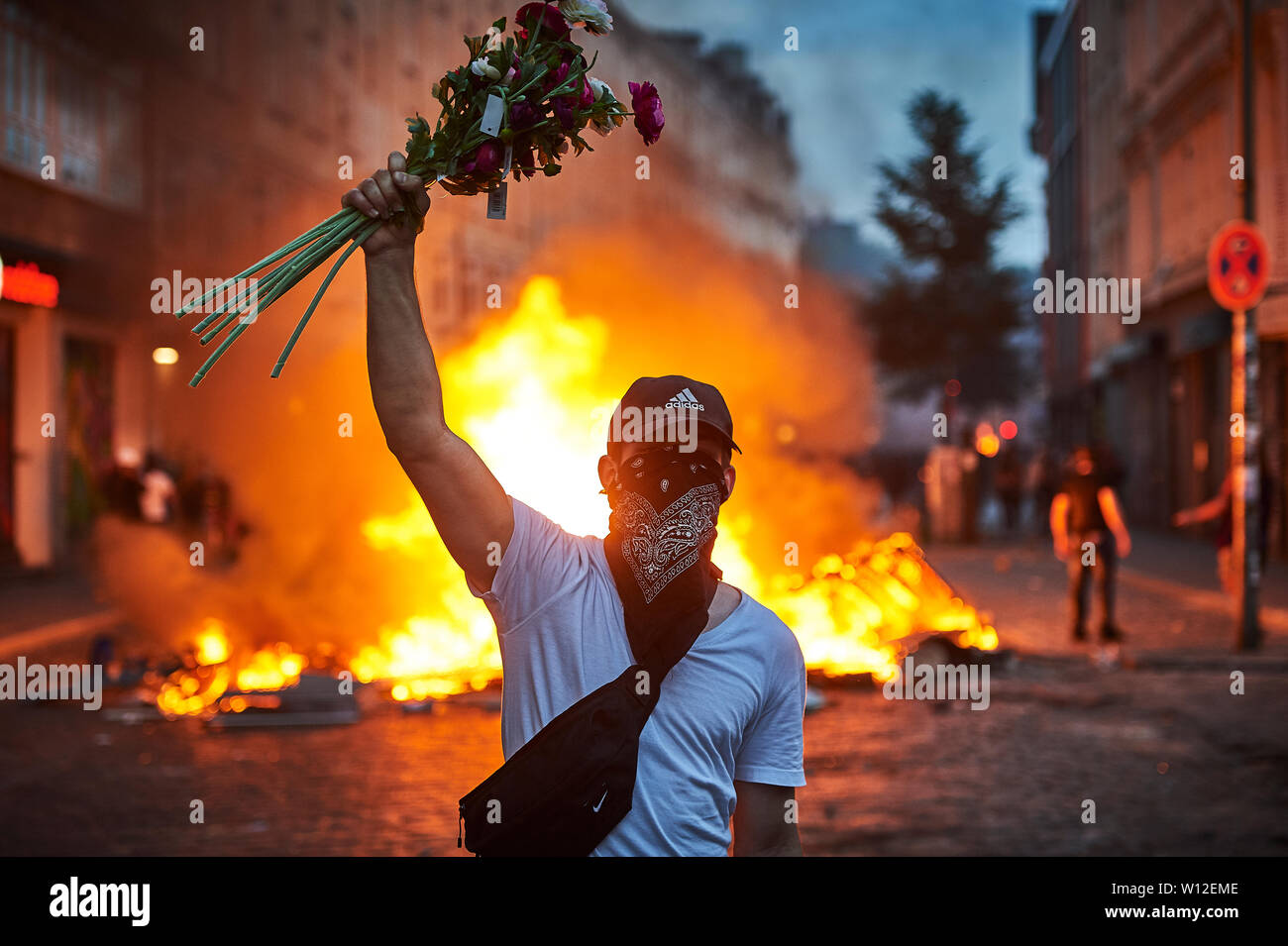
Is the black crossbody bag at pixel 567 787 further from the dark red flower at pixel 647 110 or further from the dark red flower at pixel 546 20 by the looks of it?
the dark red flower at pixel 546 20

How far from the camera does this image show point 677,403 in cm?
224

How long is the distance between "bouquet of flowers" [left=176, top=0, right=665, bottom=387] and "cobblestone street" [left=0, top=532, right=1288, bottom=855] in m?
4.13

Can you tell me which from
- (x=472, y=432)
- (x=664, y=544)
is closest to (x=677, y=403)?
(x=664, y=544)

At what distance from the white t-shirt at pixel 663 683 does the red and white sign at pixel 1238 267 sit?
10.7m

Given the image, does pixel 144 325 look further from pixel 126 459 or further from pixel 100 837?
pixel 100 837

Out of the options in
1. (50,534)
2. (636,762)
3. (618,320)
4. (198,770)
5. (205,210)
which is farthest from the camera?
(205,210)

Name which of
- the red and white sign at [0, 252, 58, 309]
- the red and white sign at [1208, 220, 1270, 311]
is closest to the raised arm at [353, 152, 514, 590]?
the red and white sign at [1208, 220, 1270, 311]

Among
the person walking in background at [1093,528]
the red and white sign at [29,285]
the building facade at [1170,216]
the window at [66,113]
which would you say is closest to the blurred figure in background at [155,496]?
the red and white sign at [29,285]

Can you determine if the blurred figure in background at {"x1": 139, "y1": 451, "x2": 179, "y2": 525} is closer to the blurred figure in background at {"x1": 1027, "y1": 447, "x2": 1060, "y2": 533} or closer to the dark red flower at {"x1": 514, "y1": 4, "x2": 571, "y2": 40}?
the dark red flower at {"x1": 514, "y1": 4, "x2": 571, "y2": 40}

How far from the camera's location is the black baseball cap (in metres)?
2.25

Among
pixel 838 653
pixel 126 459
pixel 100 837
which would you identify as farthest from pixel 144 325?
pixel 100 837

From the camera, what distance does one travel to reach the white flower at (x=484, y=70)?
2.27m

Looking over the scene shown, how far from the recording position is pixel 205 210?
833 inches

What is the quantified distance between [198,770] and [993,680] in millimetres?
6119
